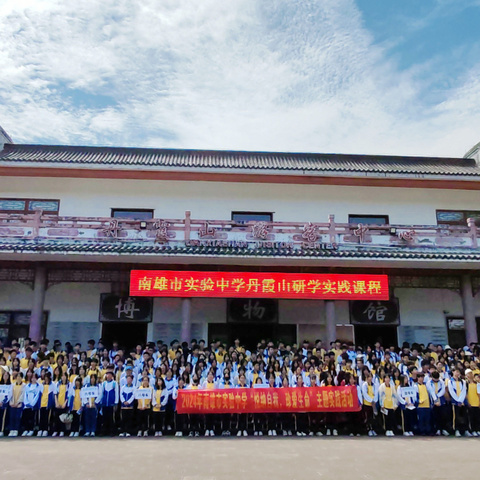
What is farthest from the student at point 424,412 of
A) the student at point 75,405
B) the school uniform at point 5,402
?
the school uniform at point 5,402

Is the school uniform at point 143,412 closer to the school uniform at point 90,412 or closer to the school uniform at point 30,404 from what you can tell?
the school uniform at point 90,412

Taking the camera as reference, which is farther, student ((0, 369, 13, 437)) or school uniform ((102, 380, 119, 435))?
school uniform ((102, 380, 119, 435))

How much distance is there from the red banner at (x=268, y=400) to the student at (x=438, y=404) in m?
1.37

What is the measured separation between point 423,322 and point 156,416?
8.10 metres

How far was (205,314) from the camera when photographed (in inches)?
499

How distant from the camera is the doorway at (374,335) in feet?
41.5

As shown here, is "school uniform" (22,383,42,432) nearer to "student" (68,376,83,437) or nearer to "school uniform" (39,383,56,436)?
"school uniform" (39,383,56,436)

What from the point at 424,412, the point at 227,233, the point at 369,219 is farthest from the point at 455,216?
the point at 424,412

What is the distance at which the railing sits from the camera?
11.0 m

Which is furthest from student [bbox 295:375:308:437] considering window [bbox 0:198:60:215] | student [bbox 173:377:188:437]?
window [bbox 0:198:60:215]

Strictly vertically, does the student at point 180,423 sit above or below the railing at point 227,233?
below

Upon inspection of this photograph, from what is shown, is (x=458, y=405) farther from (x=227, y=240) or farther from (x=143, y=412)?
(x=227, y=240)
